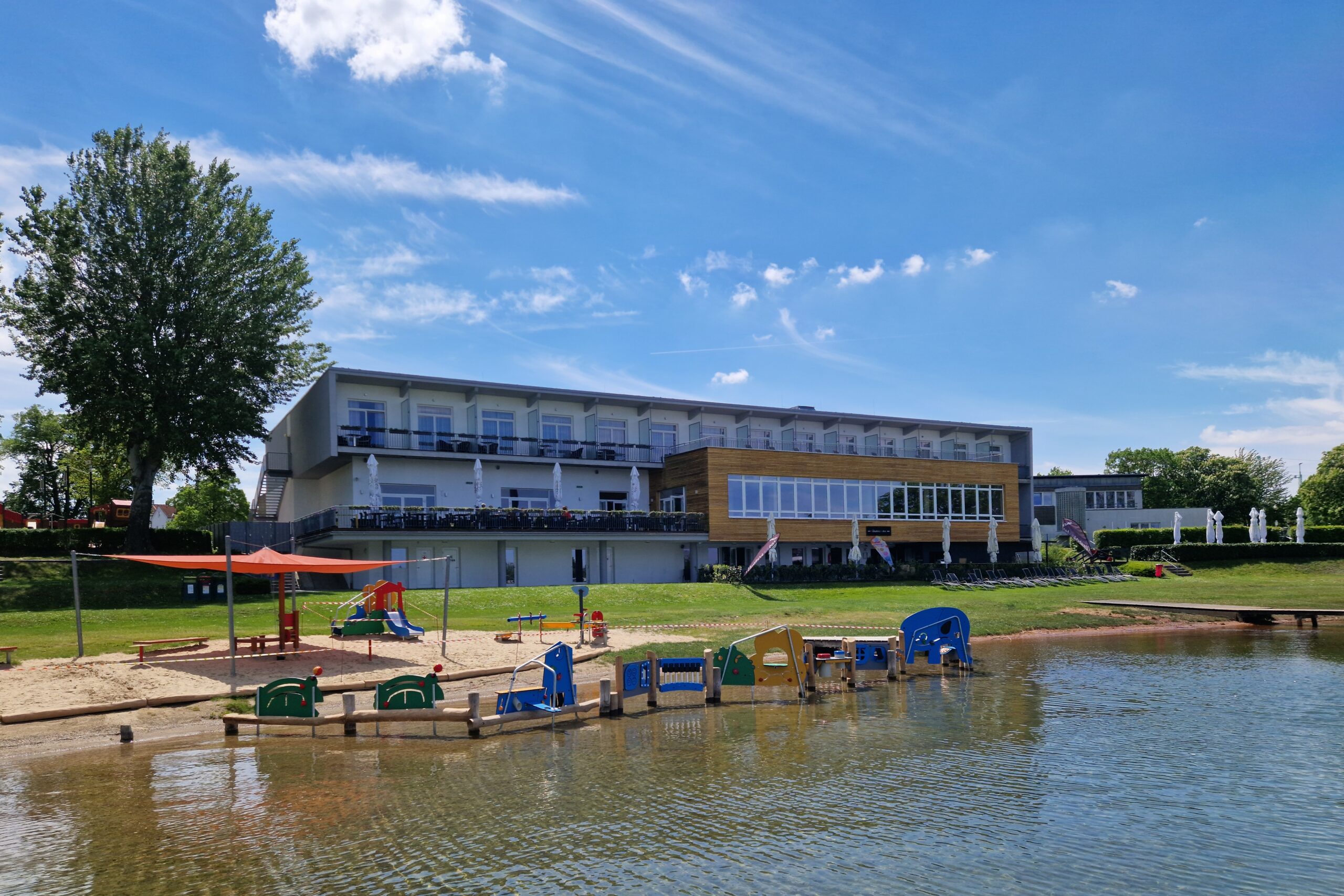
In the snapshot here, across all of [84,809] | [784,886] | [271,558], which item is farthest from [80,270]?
[784,886]

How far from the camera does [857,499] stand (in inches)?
1988

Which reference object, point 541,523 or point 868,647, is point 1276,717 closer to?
point 868,647

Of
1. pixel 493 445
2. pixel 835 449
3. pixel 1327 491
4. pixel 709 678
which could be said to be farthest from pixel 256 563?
pixel 1327 491

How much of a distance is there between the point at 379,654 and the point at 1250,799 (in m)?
17.1

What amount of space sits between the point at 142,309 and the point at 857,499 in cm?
3636

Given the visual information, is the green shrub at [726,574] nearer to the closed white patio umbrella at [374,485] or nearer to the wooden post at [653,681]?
the closed white patio umbrella at [374,485]

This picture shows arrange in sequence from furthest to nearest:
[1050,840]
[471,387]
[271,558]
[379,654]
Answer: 1. [471,387]
2. [379,654]
3. [271,558]
4. [1050,840]

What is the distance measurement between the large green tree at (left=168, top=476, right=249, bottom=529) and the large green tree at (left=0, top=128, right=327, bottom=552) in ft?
150

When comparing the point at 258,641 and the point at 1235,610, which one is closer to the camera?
the point at 258,641

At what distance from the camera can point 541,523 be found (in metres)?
41.0

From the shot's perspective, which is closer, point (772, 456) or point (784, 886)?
point (784, 886)

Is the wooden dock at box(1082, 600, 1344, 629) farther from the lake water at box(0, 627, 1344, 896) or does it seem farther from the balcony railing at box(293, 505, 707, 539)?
the balcony railing at box(293, 505, 707, 539)

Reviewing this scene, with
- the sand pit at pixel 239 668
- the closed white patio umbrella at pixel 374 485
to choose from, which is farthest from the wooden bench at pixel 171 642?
the closed white patio umbrella at pixel 374 485

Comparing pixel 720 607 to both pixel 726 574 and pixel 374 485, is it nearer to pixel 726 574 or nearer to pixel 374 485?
pixel 726 574
